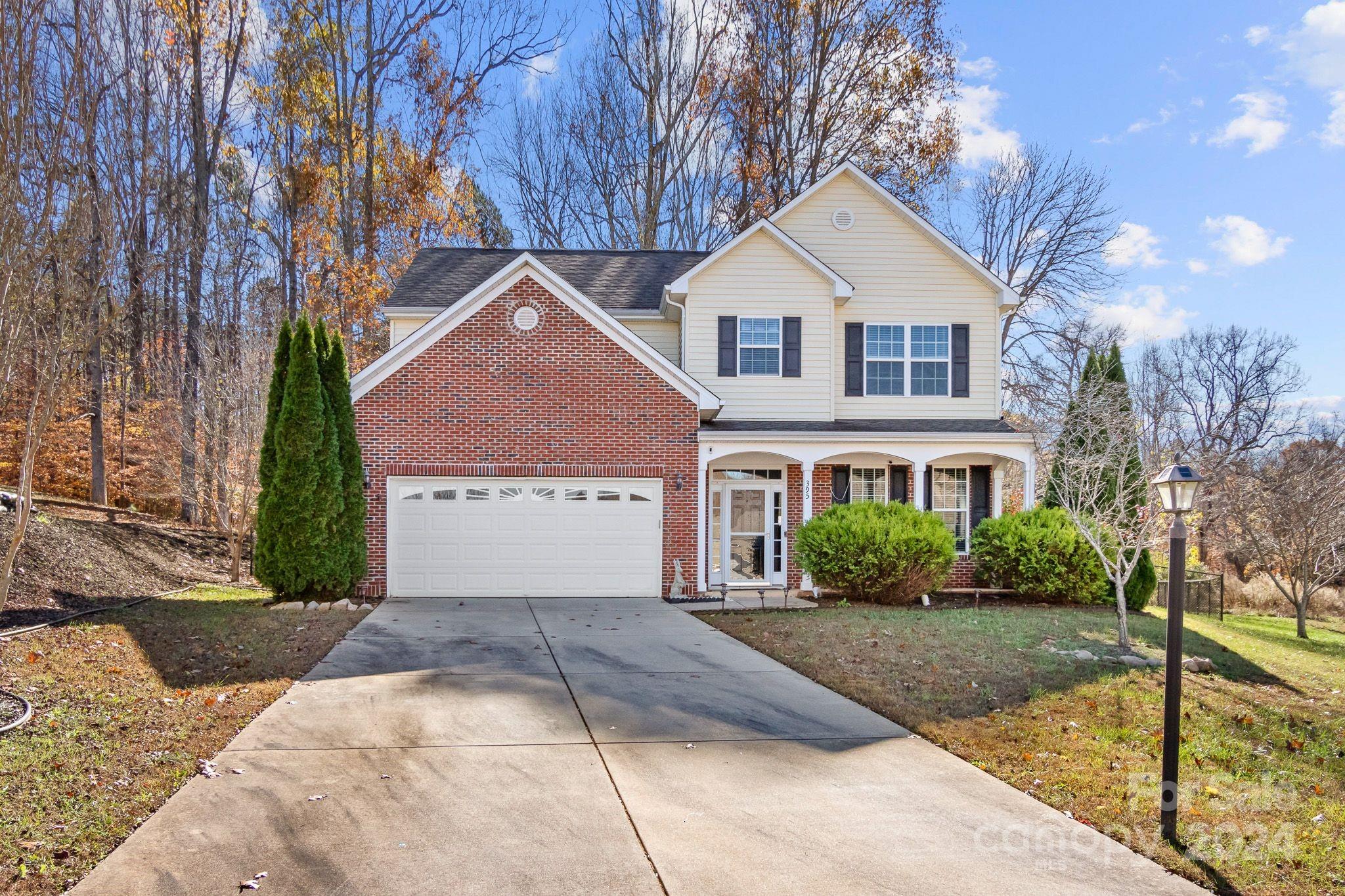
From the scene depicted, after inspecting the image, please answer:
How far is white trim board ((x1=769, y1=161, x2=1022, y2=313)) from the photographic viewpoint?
17469mm

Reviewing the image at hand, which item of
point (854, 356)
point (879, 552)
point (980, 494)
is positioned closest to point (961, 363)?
point (854, 356)

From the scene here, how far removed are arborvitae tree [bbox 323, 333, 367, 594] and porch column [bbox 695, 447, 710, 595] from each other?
210 inches

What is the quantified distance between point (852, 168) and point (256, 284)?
54.4 ft

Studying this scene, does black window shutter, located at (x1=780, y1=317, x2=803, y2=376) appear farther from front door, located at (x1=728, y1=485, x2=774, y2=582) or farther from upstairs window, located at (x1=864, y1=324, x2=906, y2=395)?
front door, located at (x1=728, y1=485, x2=774, y2=582)

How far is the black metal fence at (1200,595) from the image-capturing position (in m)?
18.8

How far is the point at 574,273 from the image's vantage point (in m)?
19.0

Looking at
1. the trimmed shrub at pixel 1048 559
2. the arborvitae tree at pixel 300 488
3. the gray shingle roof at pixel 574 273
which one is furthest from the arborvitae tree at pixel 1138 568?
the arborvitae tree at pixel 300 488

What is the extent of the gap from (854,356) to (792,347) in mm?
1502

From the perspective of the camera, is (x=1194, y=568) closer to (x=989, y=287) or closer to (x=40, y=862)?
(x=989, y=287)

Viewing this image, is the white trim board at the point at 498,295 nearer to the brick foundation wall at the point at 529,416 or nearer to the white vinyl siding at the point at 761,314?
the brick foundation wall at the point at 529,416

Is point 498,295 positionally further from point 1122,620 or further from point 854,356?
point 1122,620

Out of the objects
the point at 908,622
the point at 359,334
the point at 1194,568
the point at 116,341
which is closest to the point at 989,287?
the point at 908,622

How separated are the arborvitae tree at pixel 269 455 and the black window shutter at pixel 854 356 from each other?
→ 9.91 metres

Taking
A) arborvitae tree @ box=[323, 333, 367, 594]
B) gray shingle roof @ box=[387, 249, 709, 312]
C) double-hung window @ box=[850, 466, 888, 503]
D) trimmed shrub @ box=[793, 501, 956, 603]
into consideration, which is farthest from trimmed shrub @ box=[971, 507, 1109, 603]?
arborvitae tree @ box=[323, 333, 367, 594]
